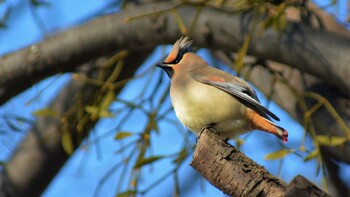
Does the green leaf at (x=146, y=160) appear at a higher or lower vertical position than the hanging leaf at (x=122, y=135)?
lower

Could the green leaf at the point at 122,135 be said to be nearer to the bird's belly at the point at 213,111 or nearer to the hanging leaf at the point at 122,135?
the hanging leaf at the point at 122,135

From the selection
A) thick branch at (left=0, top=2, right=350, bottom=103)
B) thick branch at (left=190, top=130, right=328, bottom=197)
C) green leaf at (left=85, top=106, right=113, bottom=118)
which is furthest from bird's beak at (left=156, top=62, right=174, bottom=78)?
thick branch at (left=190, top=130, right=328, bottom=197)

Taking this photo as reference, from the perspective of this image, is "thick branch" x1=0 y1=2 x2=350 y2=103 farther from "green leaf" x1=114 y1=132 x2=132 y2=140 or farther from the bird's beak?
"green leaf" x1=114 y1=132 x2=132 y2=140

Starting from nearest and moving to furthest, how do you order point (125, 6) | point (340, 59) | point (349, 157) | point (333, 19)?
1. point (340, 59)
2. point (349, 157)
3. point (125, 6)
4. point (333, 19)

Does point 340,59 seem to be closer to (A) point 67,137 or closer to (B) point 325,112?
(B) point 325,112

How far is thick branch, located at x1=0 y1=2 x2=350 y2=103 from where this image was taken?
320 centimetres

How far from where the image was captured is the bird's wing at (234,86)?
2.88m

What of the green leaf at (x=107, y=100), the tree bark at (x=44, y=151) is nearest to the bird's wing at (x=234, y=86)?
the green leaf at (x=107, y=100)

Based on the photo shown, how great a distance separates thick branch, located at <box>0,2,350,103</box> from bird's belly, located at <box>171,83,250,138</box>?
0.45m

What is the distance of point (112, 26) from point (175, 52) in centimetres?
38

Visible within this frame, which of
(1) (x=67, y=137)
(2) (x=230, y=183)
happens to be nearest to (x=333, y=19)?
(1) (x=67, y=137)

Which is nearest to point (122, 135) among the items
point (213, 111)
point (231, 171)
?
point (213, 111)

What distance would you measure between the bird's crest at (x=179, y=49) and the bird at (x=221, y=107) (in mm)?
228

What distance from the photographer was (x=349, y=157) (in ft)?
11.1
